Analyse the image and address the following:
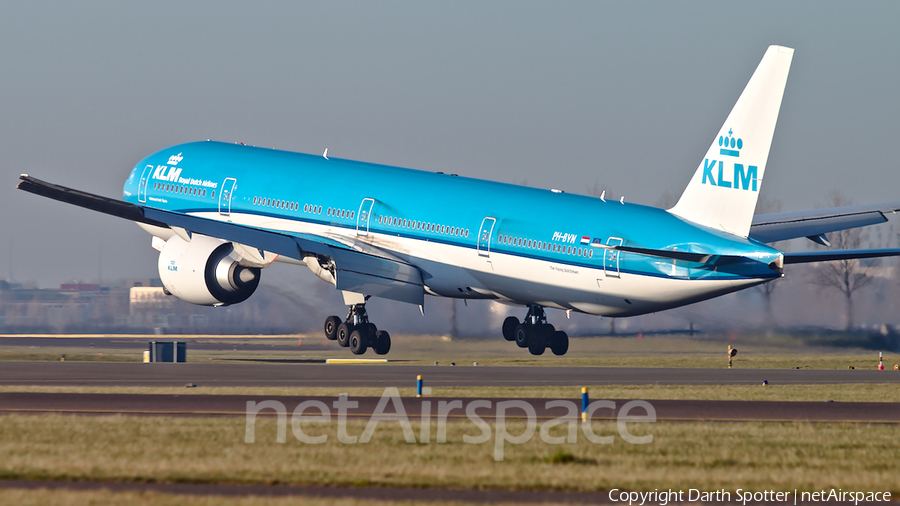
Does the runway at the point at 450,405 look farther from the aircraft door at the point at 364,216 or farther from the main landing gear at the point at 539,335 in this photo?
the aircraft door at the point at 364,216

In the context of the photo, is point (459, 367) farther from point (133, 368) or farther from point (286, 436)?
point (286, 436)

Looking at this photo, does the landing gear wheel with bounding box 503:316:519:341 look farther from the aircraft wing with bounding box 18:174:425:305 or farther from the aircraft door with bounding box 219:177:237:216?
the aircraft door with bounding box 219:177:237:216

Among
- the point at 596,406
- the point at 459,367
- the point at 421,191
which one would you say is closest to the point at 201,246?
the point at 421,191

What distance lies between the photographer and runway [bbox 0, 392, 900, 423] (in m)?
30.4

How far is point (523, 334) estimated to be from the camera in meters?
45.0

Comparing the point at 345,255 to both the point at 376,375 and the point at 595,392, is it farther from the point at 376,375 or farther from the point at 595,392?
the point at 595,392

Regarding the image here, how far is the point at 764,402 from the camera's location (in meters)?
34.8

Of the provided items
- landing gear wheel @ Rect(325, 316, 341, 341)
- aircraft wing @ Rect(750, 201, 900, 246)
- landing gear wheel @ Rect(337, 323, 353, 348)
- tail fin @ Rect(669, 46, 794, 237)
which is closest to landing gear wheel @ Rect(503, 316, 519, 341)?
landing gear wheel @ Rect(337, 323, 353, 348)

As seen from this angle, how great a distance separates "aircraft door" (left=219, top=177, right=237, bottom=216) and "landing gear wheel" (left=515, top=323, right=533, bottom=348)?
1286 centimetres

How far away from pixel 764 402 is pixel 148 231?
27.4 meters

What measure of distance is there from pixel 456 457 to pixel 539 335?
22325 millimetres

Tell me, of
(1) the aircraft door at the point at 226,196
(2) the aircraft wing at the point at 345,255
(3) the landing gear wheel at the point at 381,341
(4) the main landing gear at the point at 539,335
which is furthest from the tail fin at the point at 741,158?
(1) the aircraft door at the point at 226,196

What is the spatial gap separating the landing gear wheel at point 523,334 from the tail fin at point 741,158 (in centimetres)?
1013

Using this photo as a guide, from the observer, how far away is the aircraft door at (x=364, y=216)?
143ft
